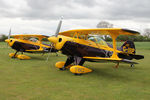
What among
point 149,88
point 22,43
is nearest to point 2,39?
point 22,43

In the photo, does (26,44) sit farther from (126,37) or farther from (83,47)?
(126,37)

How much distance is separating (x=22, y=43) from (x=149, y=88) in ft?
36.2

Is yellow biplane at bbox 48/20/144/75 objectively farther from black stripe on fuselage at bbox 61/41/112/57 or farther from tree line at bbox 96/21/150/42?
tree line at bbox 96/21/150/42

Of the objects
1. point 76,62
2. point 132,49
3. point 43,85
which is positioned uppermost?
point 132,49

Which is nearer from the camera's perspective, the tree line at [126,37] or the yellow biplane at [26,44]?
the yellow biplane at [26,44]

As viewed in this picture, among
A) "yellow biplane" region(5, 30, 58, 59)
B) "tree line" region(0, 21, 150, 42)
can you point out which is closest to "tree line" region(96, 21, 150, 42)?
"tree line" region(0, 21, 150, 42)

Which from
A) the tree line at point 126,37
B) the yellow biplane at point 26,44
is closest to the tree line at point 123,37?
the tree line at point 126,37

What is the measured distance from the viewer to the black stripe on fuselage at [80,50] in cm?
761

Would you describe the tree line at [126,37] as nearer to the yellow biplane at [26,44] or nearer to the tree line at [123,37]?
the tree line at [123,37]

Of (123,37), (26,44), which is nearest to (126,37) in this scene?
(123,37)

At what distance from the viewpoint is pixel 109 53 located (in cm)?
851

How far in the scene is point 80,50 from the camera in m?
7.88

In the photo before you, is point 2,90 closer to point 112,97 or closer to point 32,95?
point 32,95

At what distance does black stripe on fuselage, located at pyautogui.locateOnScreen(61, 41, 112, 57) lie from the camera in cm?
761
